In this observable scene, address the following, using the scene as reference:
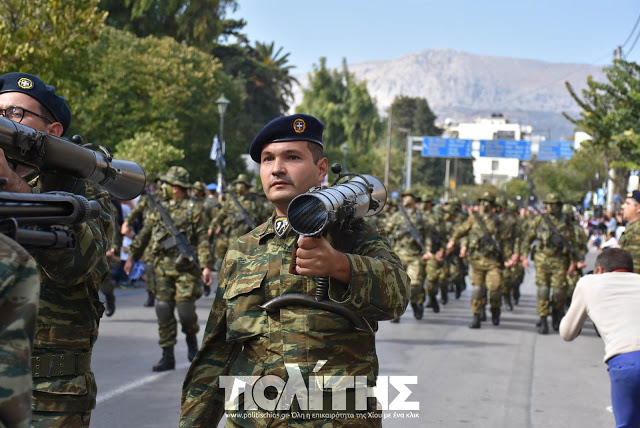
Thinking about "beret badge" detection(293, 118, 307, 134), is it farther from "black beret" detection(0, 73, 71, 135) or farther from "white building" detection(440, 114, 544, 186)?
"white building" detection(440, 114, 544, 186)

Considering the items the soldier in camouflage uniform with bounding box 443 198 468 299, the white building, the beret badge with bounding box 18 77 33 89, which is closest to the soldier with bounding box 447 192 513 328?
the soldier in camouflage uniform with bounding box 443 198 468 299

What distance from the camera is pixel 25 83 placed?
3.42 meters

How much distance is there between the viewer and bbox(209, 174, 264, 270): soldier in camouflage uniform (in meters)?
16.3

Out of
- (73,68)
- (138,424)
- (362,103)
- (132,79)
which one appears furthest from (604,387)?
(362,103)

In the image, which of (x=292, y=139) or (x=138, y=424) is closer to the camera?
(x=292, y=139)

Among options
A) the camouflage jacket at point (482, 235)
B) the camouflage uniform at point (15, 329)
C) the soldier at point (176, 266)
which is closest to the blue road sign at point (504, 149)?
the camouflage jacket at point (482, 235)

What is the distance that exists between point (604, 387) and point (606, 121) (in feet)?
29.0

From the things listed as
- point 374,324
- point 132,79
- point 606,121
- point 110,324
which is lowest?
point 110,324

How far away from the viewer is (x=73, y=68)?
17.8 meters

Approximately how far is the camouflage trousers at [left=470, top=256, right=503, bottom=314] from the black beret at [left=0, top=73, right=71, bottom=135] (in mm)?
10573

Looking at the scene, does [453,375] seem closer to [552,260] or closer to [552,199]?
[552,260]

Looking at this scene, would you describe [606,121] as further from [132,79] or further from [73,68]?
[132,79]

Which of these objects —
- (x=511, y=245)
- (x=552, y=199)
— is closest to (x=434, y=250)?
(x=511, y=245)

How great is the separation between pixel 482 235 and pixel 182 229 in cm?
596
